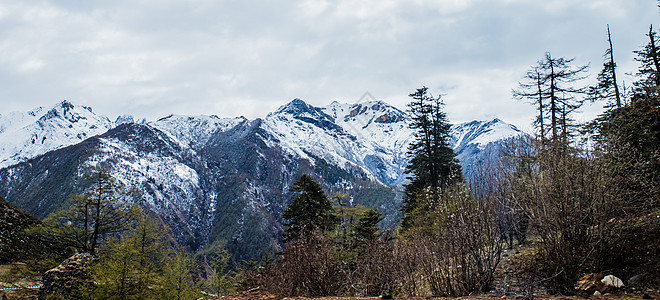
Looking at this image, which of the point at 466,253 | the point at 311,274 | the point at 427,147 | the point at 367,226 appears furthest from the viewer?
the point at 427,147

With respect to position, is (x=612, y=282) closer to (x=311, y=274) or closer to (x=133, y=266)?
A: (x=311, y=274)

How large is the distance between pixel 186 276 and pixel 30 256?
854cm

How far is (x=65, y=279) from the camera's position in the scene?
1312 centimetres

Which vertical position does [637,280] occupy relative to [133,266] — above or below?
above

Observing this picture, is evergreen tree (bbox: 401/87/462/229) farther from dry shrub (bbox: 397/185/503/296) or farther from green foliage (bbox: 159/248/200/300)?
dry shrub (bbox: 397/185/503/296)

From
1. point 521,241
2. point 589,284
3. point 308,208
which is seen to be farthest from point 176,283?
point 589,284

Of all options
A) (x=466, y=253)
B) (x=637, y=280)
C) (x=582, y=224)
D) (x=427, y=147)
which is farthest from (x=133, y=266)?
(x=427, y=147)

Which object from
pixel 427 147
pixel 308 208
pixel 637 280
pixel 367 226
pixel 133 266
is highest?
pixel 427 147

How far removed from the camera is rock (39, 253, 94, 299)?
42.2ft

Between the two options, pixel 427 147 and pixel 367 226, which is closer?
pixel 367 226

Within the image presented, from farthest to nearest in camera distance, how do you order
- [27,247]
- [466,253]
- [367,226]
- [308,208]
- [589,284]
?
1. [308,208]
2. [27,247]
3. [367,226]
4. [466,253]
5. [589,284]

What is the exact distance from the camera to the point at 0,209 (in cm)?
2327

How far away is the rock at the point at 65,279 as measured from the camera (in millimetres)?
12859

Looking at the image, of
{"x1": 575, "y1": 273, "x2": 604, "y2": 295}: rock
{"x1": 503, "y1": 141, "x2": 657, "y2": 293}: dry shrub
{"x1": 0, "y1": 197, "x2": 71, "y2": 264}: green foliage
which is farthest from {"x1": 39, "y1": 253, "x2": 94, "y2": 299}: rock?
{"x1": 575, "y1": 273, "x2": 604, "y2": 295}: rock
